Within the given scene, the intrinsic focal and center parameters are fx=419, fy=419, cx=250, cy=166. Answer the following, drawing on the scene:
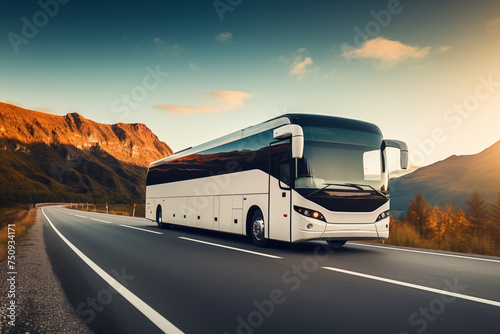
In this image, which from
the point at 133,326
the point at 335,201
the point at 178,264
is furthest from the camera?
the point at 335,201

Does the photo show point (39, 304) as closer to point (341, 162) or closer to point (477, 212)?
point (341, 162)

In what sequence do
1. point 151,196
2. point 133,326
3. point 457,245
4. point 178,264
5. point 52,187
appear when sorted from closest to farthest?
point 133,326, point 178,264, point 457,245, point 151,196, point 52,187

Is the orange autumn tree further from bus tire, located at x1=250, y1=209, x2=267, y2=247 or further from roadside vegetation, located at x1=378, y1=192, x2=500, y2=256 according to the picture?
bus tire, located at x1=250, y1=209, x2=267, y2=247

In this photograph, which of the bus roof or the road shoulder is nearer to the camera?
the road shoulder

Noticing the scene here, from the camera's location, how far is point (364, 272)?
794 centimetres

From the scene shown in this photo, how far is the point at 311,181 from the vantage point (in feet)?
34.6

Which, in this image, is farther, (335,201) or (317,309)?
(335,201)

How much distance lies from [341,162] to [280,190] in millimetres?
1765

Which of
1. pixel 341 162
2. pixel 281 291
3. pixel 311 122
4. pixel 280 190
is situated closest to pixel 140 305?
pixel 281 291

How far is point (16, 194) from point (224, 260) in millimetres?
153792

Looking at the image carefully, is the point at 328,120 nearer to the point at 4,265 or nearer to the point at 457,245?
the point at 457,245

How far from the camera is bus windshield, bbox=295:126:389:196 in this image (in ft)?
34.9

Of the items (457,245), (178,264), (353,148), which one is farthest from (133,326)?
(457,245)

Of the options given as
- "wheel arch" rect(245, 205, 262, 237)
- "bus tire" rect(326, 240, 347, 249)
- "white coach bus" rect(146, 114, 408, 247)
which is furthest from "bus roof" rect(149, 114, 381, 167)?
"bus tire" rect(326, 240, 347, 249)
